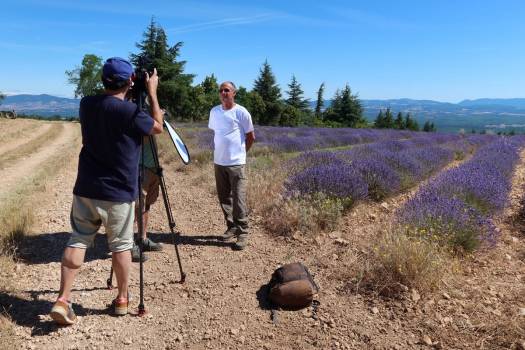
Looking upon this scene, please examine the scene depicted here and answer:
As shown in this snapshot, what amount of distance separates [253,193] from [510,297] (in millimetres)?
4016

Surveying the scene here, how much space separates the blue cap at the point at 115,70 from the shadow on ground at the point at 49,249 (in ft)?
7.97

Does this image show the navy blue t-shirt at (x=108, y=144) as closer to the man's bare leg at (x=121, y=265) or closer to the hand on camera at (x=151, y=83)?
the hand on camera at (x=151, y=83)

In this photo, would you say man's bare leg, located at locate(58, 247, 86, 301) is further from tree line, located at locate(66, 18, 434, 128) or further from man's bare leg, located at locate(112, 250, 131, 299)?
tree line, located at locate(66, 18, 434, 128)

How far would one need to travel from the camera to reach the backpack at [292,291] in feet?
11.4

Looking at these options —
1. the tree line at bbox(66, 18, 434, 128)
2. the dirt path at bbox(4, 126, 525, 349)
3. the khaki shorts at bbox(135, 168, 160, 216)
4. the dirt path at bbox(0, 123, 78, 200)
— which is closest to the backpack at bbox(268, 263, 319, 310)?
the dirt path at bbox(4, 126, 525, 349)

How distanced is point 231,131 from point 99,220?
87.4 inches

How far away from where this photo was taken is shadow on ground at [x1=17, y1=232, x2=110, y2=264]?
174 inches

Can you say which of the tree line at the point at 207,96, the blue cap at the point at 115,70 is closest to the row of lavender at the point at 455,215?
the blue cap at the point at 115,70

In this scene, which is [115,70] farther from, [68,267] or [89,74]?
[89,74]

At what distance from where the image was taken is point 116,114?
9.56 ft

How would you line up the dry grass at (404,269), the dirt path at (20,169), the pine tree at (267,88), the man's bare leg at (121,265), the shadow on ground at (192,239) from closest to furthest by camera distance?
1. the man's bare leg at (121,265)
2. the dry grass at (404,269)
3. the shadow on ground at (192,239)
4. the dirt path at (20,169)
5. the pine tree at (267,88)

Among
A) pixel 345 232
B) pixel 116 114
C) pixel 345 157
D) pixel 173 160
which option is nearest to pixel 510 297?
pixel 345 232

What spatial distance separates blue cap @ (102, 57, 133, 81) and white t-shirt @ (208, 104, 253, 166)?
2.04m

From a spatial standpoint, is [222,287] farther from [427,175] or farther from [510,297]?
[427,175]
